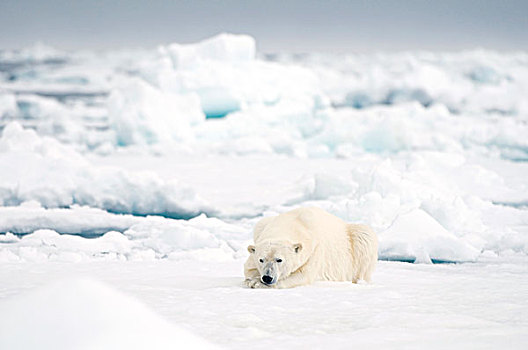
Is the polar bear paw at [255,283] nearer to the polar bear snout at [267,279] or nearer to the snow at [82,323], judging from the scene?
the polar bear snout at [267,279]

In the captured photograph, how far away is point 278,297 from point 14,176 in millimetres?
6379

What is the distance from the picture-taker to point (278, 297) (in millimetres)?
3330

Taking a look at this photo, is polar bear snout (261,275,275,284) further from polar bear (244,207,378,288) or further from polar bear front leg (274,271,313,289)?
polar bear front leg (274,271,313,289)

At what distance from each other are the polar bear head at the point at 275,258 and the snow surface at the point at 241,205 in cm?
18

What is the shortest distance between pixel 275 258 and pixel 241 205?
5.72m

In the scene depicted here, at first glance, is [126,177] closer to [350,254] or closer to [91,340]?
[350,254]

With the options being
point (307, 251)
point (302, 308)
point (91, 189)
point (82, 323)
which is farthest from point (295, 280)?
point (91, 189)

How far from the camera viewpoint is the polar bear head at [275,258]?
3584 mm

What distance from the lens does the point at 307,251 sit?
3.74 m

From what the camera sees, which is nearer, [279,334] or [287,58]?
[279,334]

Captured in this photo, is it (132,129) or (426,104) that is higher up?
(426,104)

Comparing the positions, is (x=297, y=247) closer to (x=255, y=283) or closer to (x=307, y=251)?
(x=307, y=251)

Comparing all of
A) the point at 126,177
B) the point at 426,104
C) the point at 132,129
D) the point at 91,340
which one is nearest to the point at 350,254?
the point at 91,340

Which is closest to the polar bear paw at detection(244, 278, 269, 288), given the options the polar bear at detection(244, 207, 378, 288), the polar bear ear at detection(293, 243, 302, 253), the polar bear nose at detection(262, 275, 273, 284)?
the polar bear at detection(244, 207, 378, 288)
